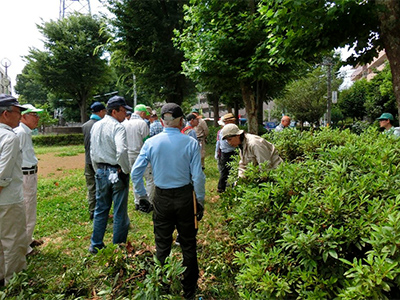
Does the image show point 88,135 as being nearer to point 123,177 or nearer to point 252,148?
point 123,177

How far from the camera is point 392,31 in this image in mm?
4230

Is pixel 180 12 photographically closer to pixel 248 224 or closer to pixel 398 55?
pixel 398 55

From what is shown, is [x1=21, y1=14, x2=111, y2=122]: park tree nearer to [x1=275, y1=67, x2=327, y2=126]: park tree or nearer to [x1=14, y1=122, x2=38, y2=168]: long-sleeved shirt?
[x1=275, y1=67, x2=327, y2=126]: park tree

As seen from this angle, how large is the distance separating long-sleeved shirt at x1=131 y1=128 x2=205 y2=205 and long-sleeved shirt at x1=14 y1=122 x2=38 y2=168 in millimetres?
2263

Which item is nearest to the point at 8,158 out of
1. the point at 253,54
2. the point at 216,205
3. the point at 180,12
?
the point at 216,205

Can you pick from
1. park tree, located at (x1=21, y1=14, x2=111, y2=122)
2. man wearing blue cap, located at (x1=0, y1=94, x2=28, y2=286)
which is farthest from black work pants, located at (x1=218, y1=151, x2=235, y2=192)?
park tree, located at (x1=21, y1=14, x2=111, y2=122)

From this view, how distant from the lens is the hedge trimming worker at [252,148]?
372cm

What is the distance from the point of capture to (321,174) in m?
2.84

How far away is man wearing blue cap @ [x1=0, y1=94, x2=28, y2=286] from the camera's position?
301cm

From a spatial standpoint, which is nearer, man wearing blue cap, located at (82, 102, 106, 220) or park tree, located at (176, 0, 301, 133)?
man wearing blue cap, located at (82, 102, 106, 220)

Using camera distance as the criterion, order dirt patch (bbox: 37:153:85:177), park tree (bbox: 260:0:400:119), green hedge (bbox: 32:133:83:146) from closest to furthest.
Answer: park tree (bbox: 260:0:400:119)
dirt patch (bbox: 37:153:85:177)
green hedge (bbox: 32:133:83:146)

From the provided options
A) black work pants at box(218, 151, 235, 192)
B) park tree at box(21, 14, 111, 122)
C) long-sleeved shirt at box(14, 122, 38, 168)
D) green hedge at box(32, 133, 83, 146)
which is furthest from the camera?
park tree at box(21, 14, 111, 122)

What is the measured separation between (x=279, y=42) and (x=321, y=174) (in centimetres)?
340

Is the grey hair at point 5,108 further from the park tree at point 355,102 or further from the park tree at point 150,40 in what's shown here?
the park tree at point 355,102
